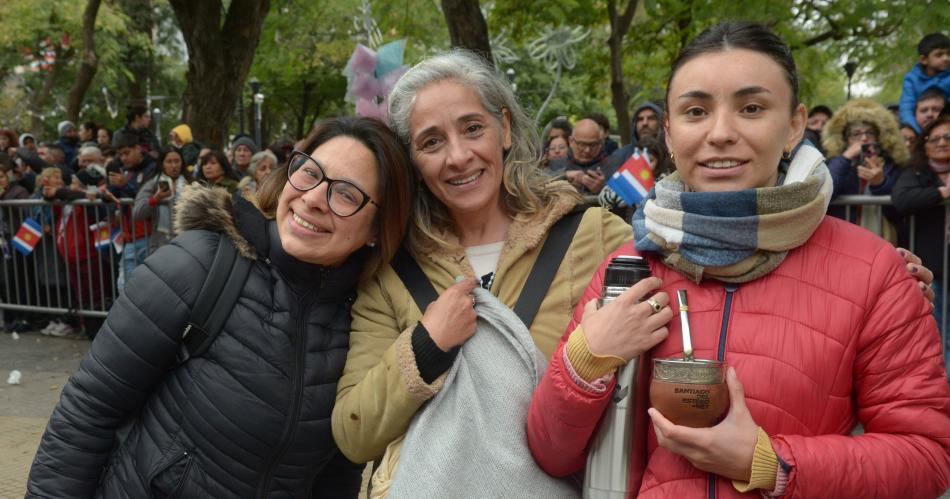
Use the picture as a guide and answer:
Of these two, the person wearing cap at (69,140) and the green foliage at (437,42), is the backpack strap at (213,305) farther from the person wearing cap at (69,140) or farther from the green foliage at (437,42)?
the person wearing cap at (69,140)

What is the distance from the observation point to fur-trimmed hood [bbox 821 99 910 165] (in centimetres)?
570

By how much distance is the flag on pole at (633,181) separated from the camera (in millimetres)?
6090

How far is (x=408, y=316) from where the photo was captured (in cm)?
227

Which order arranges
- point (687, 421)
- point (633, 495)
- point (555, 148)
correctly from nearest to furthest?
point (687, 421) → point (633, 495) → point (555, 148)

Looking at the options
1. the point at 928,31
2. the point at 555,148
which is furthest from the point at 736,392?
the point at 555,148

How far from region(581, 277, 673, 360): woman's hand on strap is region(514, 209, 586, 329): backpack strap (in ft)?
1.64

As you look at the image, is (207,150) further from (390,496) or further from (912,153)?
(390,496)

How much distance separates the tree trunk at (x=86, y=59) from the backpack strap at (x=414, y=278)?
13800 mm

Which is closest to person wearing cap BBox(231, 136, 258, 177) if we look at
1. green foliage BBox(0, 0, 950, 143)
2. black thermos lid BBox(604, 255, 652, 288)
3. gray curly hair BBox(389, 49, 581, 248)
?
green foliage BBox(0, 0, 950, 143)

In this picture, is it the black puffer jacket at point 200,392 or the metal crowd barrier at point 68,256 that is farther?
the metal crowd barrier at point 68,256

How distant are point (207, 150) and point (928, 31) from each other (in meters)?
7.02

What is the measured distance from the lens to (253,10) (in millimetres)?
10828

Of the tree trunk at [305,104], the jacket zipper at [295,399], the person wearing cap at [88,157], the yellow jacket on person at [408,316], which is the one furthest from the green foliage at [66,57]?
the yellow jacket on person at [408,316]

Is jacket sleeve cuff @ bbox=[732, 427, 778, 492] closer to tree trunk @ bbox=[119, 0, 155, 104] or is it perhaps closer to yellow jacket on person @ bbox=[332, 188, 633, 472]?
yellow jacket on person @ bbox=[332, 188, 633, 472]
